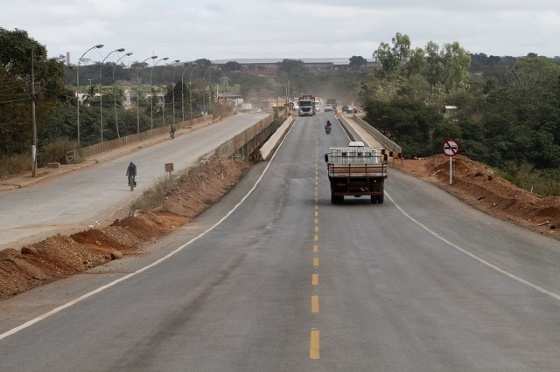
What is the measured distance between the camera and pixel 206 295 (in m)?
17.7

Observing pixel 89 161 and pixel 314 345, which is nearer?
pixel 314 345

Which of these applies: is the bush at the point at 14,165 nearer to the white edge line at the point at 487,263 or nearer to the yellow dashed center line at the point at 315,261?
the white edge line at the point at 487,263

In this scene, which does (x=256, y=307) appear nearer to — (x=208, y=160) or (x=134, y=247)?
(x=134, y=247)

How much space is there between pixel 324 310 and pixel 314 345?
329 cm

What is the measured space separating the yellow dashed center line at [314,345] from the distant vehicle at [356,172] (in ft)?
97.3

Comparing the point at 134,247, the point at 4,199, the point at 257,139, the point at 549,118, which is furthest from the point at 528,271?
the point at 549,118

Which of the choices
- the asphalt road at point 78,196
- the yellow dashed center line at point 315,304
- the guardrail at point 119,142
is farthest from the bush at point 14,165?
the yellow dashed center line at point 315,304

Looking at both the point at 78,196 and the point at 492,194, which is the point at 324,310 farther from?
the point at 78,196

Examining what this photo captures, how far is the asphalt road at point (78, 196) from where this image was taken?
37116mm

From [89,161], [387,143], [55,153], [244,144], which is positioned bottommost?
[89,161]

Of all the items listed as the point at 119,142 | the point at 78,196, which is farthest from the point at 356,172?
the point at 119,142

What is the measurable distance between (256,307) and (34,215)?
91.0 ft

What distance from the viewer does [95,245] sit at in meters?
28.0

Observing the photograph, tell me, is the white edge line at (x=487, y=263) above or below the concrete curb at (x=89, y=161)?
above
